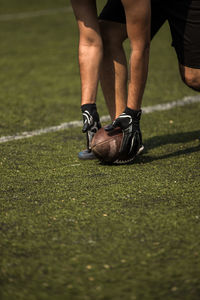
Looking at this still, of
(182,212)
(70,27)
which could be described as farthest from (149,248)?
(70,27)

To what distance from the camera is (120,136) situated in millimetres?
3654

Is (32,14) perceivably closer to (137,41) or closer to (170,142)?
(170,142)

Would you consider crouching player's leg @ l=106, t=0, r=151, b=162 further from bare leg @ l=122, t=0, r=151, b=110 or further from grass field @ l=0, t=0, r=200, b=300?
grass field @ l=0, t=0, r=200, b=300

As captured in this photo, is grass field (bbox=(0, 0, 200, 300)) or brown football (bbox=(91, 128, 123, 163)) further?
brown football (bbox=(91, 128, 123, 163))

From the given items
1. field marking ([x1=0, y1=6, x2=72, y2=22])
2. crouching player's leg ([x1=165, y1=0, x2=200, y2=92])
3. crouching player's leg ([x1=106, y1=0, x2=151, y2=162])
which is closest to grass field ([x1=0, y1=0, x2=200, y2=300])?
crouching player's leg ([x1=106, y1=0, x2=151, y2=162])

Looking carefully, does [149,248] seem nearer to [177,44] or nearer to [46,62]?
[177,44]

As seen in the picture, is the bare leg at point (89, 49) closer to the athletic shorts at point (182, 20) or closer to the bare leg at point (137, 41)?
the athletic shorts at point (182, 20)

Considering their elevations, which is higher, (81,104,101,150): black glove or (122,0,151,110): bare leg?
(122,0,151,110): bare leg

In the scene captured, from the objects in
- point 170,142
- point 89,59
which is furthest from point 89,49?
point 170,142

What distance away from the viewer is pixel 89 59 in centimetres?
377

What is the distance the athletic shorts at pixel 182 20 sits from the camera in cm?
361

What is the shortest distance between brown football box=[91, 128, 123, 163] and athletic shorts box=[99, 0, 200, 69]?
2.26 feet

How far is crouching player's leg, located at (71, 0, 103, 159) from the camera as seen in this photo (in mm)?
3695

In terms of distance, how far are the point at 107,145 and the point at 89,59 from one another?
62cm
